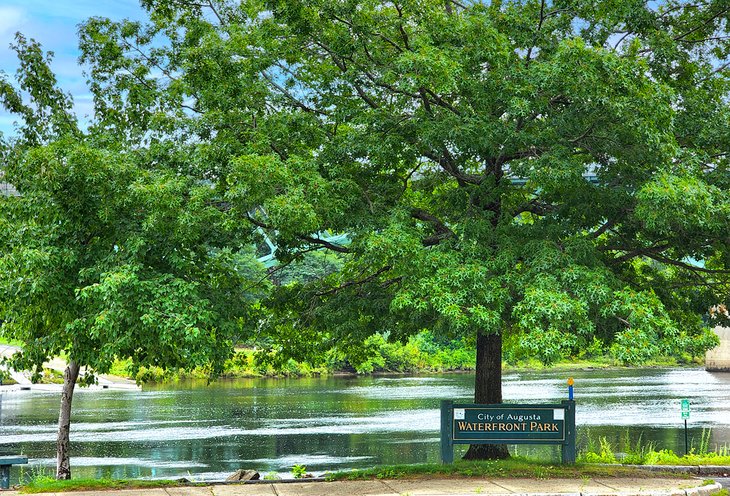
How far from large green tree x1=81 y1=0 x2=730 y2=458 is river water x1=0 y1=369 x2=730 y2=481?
8.34 m

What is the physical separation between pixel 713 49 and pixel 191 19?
9.35 meters

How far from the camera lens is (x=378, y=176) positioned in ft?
54.3

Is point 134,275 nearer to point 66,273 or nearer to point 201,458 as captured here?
point 66,273

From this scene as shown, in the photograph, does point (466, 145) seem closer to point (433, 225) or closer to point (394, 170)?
point (433, 225)

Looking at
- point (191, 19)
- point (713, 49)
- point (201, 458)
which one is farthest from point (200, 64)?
point (201, 458)

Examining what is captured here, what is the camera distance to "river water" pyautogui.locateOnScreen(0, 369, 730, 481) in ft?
83.8

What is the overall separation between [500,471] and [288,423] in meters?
23.7

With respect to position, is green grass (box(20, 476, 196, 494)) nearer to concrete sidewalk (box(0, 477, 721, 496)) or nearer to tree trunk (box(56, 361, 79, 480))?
concrete sidewalk (box(0, 477, 721, 496))

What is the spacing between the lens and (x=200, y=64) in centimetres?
1495

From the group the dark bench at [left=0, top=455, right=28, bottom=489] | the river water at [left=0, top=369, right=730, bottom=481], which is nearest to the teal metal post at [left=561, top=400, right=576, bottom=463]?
the dark bench at [left=0, top=455, right=28, bottom=489]

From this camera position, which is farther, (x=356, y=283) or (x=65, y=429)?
(x=65, y=429)

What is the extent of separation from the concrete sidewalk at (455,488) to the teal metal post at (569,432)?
47.2 inches

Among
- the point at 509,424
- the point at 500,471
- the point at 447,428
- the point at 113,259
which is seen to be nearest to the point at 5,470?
the point at 113,259

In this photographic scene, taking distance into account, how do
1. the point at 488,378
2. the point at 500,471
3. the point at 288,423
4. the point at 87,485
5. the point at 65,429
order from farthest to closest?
the point at 288,423 → the point at 65,429 → the point at 488,378 → the point at 500,471 → the point at 87,485
